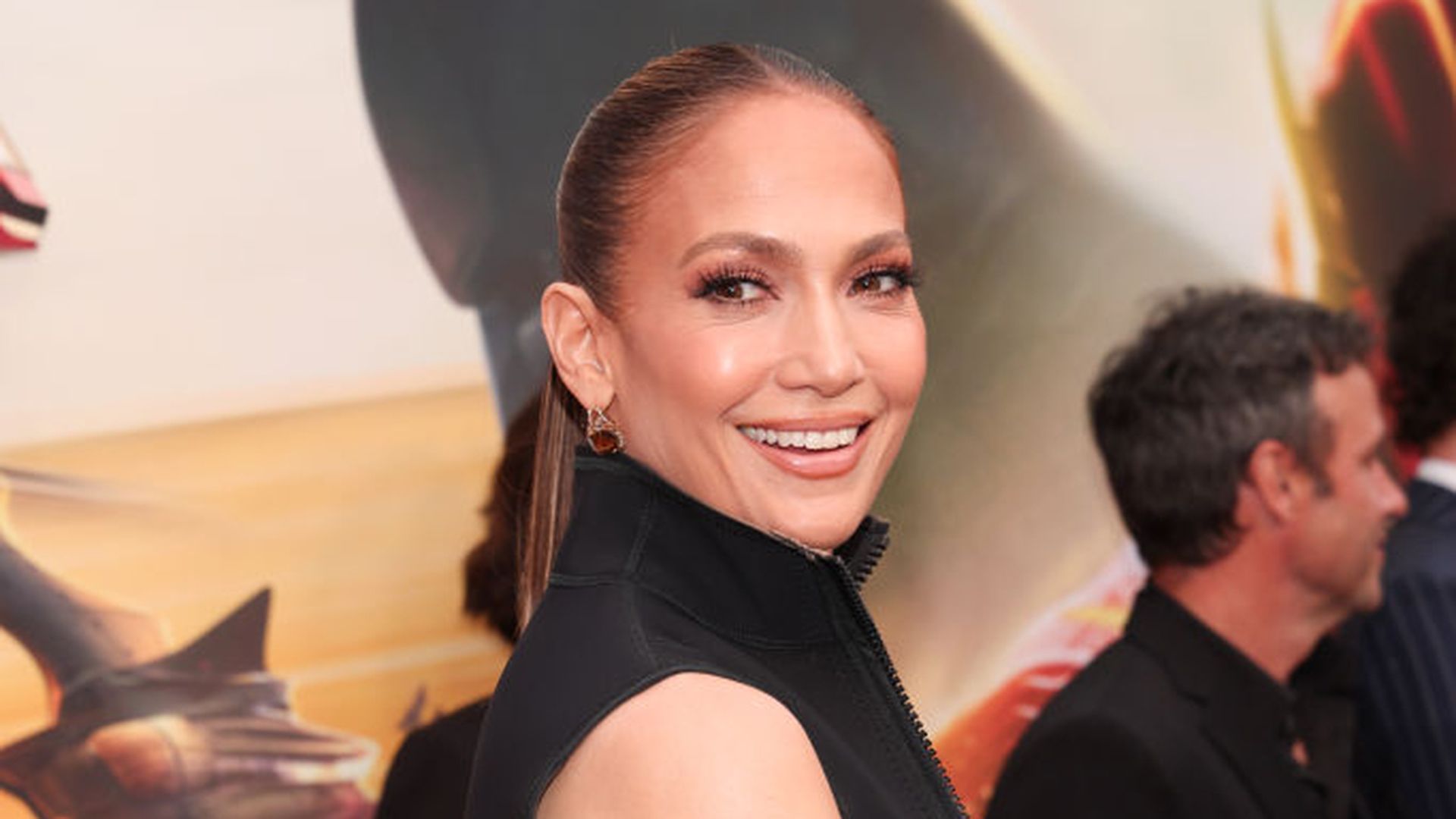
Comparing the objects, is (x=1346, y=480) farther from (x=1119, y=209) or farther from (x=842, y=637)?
(x=842, y=637)

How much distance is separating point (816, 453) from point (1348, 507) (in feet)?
5.52

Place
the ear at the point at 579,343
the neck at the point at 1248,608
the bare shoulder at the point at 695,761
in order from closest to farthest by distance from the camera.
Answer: the bare shoulder at the point at 695,761
the ear at the point at 579,343
the neck at the point at 1248,608

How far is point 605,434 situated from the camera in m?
1.31

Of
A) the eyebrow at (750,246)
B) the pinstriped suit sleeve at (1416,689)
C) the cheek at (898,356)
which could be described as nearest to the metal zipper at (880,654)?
the cheek at (898,356)

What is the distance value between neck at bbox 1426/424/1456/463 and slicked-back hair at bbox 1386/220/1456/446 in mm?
13

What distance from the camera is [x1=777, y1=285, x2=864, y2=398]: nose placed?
1212 millimetres

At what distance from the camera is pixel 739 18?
107 inches

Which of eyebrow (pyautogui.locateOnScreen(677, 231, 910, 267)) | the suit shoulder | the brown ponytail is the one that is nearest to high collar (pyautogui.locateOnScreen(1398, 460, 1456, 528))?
the suit shoulder

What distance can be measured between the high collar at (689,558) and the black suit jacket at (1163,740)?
1.16 meters

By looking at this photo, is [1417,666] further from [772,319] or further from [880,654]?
[772,319]

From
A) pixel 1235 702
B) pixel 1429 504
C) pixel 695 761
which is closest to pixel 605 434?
pixel 695 761

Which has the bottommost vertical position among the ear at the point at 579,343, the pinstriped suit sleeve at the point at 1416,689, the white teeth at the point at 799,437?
the pinstriped suit sleeve at the point at 1416,689

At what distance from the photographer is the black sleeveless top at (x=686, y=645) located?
1.09 m

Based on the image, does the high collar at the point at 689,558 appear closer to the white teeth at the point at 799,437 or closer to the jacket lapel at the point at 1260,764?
the white teeth at the point at 799,437
